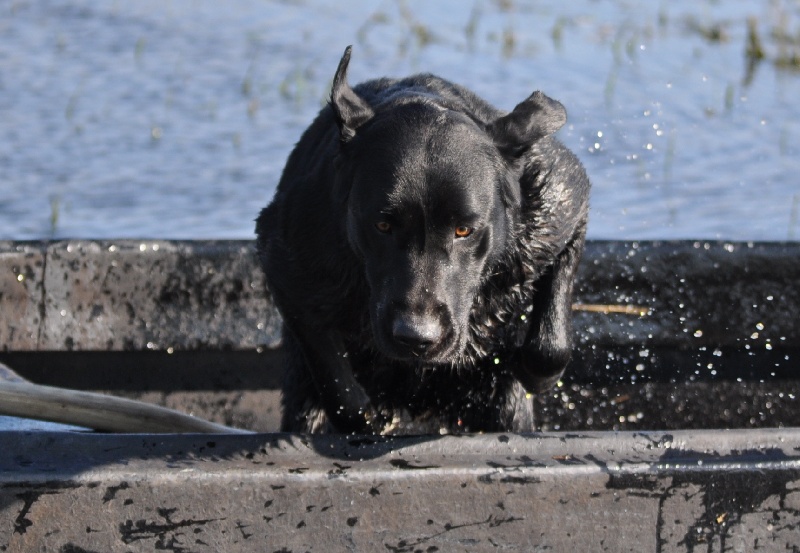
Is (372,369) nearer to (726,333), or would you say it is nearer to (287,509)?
(287,509)

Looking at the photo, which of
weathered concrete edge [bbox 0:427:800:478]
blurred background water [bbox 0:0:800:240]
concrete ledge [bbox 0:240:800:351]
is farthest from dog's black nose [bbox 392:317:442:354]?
blurred background water [bbox 0:0:800:240]

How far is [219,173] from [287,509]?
19.4 feet

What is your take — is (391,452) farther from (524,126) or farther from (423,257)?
(524,126)

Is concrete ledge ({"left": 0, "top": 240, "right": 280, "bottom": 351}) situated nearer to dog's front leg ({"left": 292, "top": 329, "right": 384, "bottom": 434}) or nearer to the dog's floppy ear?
dog's front leg ({"left": 292, "top": 329, "right": 384, "bottom": 434})

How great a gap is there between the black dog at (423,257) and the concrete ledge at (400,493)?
36 centimetres

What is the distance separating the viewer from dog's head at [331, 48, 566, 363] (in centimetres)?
351

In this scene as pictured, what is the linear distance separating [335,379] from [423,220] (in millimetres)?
743

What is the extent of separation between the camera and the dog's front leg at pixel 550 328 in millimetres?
4102

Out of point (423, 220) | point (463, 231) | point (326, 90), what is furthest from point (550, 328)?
point (326, 90)

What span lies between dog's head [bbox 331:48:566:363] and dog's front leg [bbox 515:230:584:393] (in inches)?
12.5

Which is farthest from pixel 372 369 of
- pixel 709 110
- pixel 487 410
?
pixel 709 110

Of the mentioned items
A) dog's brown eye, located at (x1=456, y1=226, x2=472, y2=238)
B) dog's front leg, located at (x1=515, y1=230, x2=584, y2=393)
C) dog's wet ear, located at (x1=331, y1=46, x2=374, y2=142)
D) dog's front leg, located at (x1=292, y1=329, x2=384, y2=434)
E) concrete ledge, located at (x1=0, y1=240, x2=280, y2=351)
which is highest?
dog's wet ear, located at (x1=331, y1=46, x2=374, y2=142)

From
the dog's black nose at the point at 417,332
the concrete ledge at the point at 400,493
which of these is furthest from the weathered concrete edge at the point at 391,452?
the dog's black nose at the point at 417,332

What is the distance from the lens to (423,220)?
356cm
